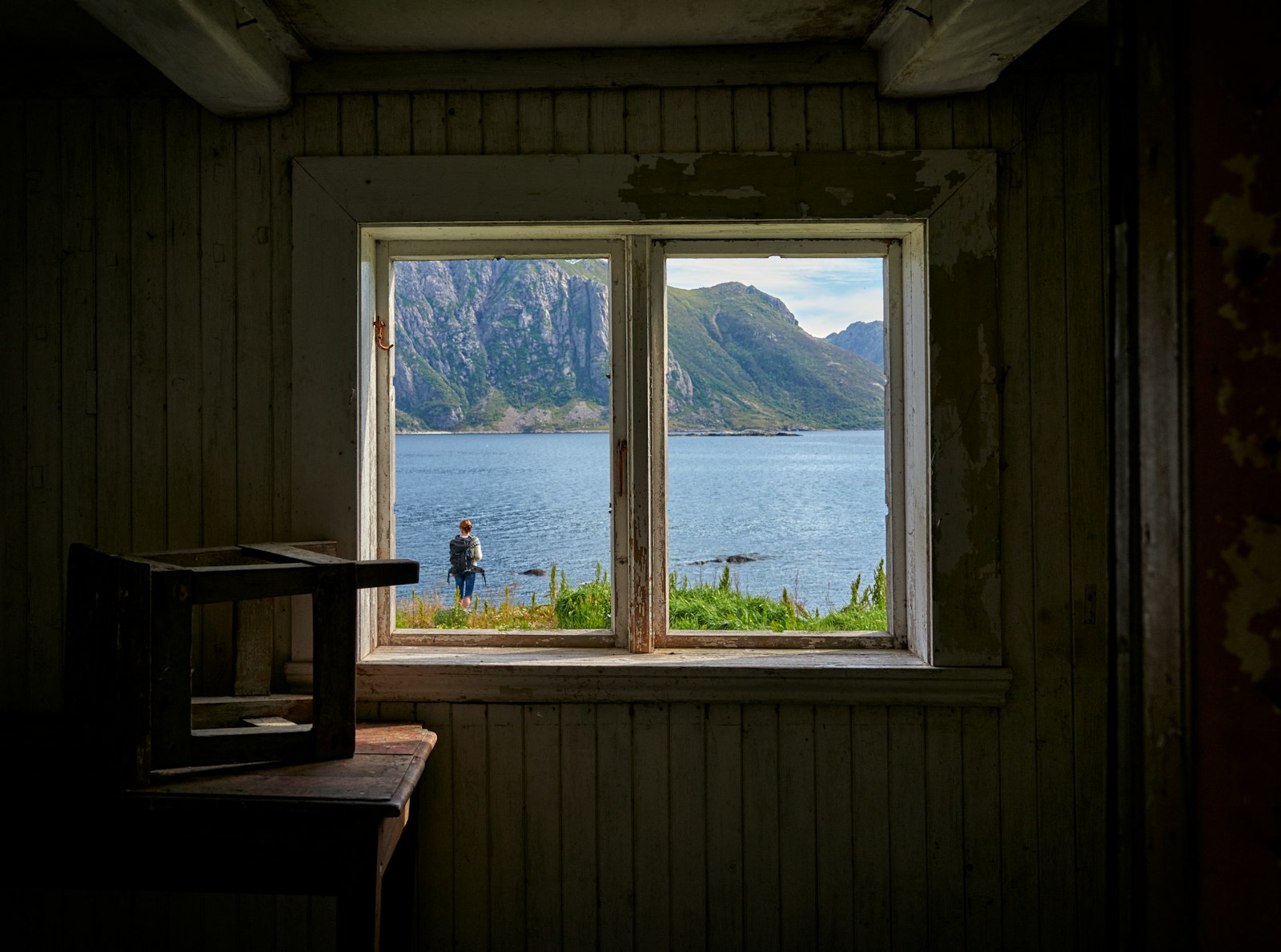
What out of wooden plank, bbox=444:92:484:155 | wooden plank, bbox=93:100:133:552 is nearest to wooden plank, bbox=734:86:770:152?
wooden plank, bbox=444:92:484:155

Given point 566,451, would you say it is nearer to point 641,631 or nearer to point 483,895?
point 641,631

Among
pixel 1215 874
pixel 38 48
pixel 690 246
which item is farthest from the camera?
pixel 690 246

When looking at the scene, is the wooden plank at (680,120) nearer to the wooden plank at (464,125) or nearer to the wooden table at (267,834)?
the wooden plank at (464,125)

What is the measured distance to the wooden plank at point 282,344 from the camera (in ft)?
6.80

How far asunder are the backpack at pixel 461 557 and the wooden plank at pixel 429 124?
1.02 m

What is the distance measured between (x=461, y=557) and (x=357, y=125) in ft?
3.81

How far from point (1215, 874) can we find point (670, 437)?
164 centimetres

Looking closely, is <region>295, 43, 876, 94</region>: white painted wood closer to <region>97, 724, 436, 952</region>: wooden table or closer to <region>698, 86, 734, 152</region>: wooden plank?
<region>698, 86, 734, 152</region>: wooden plank

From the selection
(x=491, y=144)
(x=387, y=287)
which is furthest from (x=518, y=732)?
(x=491, y=144)

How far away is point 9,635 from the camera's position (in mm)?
2076

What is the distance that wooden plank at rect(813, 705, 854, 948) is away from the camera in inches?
80.5

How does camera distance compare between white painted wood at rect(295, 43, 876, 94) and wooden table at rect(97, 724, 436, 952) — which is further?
white painted wood at rect(295, 43, 876, 94)

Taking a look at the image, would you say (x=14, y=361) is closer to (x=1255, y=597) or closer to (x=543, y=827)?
(x=543, y=827)

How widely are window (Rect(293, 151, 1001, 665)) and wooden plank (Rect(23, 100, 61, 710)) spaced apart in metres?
0.63
